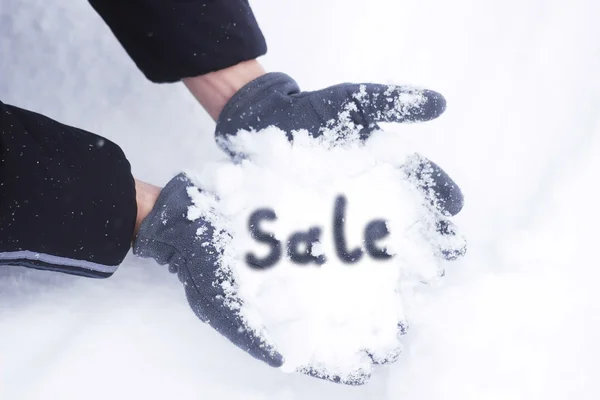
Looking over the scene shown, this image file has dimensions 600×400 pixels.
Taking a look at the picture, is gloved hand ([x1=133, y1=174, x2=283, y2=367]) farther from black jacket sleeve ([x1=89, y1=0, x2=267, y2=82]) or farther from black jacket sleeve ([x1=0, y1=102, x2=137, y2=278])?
black jacket sleeve ([x1=89, y1=0, x2=267, y2=82])

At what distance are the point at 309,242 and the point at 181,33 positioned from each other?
33cm

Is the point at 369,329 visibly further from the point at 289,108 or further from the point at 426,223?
the point at 289,108

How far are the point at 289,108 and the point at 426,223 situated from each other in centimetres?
26

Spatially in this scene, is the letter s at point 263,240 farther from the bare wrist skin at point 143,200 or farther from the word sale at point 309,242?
the bare wrist skin at point 143,200

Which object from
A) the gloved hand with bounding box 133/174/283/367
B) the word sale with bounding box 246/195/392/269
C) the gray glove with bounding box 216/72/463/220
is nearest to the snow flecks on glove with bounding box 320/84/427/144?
the gray glove with bounding box 216/72/463/220

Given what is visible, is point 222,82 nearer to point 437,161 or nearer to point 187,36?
point 187,36

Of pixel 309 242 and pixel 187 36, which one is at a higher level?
pixel 187 36

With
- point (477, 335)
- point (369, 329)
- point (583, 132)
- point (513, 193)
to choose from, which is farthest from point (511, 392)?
point (583, 132)

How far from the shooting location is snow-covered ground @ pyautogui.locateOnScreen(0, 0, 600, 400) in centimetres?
66

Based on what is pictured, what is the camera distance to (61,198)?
1.94 ft

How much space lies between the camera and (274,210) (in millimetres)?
715

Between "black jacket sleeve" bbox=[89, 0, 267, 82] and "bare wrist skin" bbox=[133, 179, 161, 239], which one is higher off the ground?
"black jacket sleeve" bbox=[89, 0, 267, 82]

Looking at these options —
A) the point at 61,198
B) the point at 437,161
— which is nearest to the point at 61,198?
the point at 61,198

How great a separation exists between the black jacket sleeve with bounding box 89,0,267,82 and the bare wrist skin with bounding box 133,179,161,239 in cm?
16
